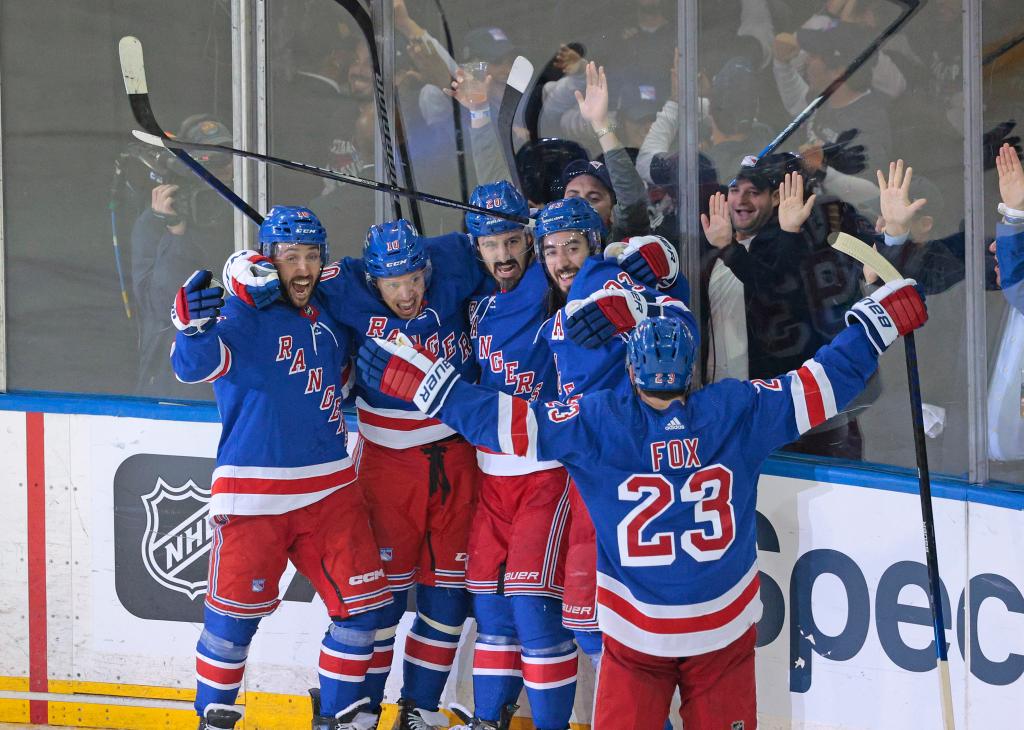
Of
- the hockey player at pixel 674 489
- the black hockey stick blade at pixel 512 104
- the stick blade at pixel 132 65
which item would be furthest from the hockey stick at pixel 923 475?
the stick blade at pixel 132 65

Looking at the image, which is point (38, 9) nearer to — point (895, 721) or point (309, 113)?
point (309, 113)

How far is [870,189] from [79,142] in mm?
2588

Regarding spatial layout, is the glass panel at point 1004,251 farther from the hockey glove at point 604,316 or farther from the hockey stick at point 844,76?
the hockey glove at point 604,316

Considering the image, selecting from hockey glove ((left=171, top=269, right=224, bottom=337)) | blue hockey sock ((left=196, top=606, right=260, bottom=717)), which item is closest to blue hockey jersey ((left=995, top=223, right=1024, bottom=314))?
hockey glove ((left=171, top=269, right=224, bottom=337))

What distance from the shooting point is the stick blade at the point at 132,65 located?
3.27 metres

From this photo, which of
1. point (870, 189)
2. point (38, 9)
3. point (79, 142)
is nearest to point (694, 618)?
point (870, 189)

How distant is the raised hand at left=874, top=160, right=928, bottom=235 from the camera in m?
2.92

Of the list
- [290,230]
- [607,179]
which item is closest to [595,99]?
[607,179]

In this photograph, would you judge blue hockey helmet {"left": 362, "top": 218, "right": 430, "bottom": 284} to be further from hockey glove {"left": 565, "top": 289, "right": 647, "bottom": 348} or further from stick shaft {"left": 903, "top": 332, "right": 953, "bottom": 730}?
stick shaft {"left": 903, "top": 332, "right": 953, "bottom": 730}

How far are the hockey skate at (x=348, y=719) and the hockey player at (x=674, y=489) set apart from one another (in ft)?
2.90

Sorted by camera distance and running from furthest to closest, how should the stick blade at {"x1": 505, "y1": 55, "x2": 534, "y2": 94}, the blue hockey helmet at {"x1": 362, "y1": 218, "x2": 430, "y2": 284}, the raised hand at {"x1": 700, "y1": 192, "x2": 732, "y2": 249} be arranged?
the stick blade at {"x1": 505, "y1": 55, "x2": 534, "y2": 94} < the raised hand at {"x1": 700, "y1": 192, "x2": 732, "y2": 249} < the blue hockey helmet at {"x1": 362, "y1": 218, "x2": 430, "y2": 284}

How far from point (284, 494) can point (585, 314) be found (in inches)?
36.9

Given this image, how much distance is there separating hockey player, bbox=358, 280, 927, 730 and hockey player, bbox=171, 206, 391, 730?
0.60 metres

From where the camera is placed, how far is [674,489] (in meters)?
2.41
